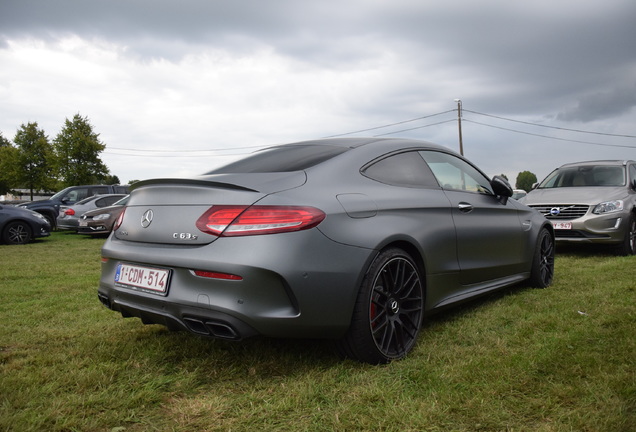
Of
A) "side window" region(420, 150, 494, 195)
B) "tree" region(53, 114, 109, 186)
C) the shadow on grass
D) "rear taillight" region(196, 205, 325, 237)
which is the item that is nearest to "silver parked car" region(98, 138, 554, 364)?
"rear taillight" region(196, 205, 325, 237)

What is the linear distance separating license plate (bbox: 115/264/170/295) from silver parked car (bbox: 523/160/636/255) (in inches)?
274

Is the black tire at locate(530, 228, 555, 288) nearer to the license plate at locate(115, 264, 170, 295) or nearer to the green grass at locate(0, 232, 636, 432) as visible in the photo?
the green grass at locate(0, 232, 636, 432)

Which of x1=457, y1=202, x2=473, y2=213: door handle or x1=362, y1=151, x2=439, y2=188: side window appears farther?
x1=457, y1=202, x2=473, y2=213: door handle

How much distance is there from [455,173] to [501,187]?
1.97ft

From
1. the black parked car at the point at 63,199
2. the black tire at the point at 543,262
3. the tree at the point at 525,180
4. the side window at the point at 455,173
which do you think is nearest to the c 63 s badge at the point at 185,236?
the side window at the point at 455,173

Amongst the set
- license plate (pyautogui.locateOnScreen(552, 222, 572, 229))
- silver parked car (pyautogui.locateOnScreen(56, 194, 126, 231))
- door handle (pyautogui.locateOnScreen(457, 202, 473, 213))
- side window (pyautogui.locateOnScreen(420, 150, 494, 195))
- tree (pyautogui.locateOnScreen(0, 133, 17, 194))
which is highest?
tree (pyautogui.locateOnScreen(0, 133, 17, 194))

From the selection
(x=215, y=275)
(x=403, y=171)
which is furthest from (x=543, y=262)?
(x=215, y=275)

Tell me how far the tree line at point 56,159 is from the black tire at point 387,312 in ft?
139

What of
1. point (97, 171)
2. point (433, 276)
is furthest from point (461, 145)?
point (433, 276)

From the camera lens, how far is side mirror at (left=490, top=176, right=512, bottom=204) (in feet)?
14.5

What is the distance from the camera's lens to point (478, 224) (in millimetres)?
3990

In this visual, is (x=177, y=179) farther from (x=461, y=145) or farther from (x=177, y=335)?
(x=461, y=145)

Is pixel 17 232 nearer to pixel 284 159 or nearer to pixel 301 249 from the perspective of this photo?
pixel 284 159

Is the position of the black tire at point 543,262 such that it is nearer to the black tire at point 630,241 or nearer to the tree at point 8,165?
the black tire at point 630,241
